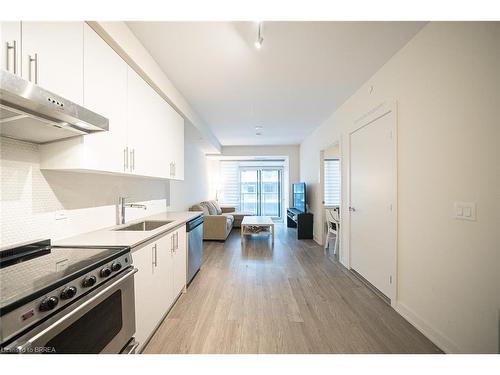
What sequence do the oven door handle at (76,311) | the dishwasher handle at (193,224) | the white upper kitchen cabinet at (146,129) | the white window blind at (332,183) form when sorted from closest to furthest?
the oven door handle at (76,311) → the white upper kitchen cabinet at (146,129) → the dishwasher handle at (193,224) → the white window blind at (332,183)

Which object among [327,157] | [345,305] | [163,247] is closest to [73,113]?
[163,247]

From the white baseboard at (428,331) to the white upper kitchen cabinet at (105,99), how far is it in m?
2.85

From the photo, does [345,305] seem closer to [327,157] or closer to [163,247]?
[163,247]

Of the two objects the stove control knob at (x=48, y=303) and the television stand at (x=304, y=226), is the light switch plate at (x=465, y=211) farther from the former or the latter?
the television stand at (x=304, y=226)

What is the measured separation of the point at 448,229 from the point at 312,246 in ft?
10.1

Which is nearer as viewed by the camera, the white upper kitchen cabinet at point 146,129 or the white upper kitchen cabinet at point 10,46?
the white upper kitchen cabinet at point 10,46

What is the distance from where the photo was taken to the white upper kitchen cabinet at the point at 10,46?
90 centimetres

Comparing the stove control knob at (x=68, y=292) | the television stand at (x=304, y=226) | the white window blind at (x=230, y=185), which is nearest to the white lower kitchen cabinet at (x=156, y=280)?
the stove control knob at (x=68, y=292)

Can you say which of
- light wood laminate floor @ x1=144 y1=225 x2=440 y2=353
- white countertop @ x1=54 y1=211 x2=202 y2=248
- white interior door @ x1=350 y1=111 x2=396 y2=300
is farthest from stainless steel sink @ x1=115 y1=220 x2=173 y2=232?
white interior door @ x1=350 y1=111 x2=396 y2=300

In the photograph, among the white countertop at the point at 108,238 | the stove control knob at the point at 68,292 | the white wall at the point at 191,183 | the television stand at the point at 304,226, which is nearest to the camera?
the stove control knob at the point at 68,292

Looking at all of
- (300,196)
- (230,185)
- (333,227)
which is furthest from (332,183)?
(230,185)

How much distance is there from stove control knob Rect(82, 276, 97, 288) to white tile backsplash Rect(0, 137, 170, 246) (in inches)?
23.7

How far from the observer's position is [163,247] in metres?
1.84

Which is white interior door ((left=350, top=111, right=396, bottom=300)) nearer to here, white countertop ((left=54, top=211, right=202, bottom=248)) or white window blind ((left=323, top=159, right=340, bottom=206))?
white countertop ((left=54, top=211, right=202, bottom=248))
